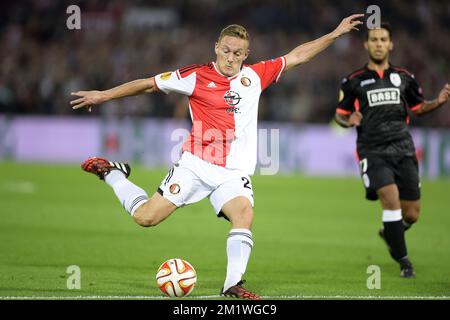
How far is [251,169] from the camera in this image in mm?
8109

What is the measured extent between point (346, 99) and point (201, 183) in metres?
2.83

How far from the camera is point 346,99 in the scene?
10180 millimetres

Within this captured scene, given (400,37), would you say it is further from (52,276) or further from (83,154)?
(52,276)

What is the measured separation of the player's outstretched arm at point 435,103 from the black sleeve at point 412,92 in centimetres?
8

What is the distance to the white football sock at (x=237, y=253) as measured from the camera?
298 inches

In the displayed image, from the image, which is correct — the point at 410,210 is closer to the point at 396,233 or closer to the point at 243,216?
the point at 396,233

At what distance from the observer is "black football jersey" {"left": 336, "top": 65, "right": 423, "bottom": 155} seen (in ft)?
32.5

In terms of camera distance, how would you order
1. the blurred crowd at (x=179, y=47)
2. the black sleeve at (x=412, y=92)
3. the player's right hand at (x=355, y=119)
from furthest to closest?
1. the blurred crowd at (x=179, y=47)
2. the black sleeve at (x=412, y=92)
3. the player's right hand at (x=355, y=119)

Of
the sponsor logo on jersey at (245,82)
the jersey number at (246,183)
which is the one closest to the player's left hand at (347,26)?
the sponsor logo on jersey at (245,82)

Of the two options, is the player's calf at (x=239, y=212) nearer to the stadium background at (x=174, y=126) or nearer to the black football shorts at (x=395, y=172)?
the black football shorts at (x=395, y=172)

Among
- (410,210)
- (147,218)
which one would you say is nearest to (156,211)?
(147,218)

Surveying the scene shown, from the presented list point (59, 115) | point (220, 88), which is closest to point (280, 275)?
point (220, 88)

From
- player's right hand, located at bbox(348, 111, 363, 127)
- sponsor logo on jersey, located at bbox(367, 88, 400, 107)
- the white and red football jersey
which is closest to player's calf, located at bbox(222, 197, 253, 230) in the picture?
the white and red football jersey

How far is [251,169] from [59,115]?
61.0 feet
